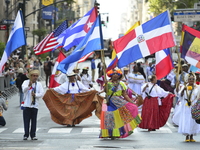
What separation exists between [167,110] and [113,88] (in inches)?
146

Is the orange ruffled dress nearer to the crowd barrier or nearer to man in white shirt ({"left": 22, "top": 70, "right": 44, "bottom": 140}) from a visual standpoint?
man in white shirt ({"left": 22, "top": 70, "right": 44, "bottom": 140})

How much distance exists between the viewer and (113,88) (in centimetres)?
1288

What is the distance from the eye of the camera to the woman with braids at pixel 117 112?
12.9 meters

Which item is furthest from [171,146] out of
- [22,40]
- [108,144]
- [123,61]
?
[22,40]

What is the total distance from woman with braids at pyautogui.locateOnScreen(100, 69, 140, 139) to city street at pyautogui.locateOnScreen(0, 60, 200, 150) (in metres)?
0.22

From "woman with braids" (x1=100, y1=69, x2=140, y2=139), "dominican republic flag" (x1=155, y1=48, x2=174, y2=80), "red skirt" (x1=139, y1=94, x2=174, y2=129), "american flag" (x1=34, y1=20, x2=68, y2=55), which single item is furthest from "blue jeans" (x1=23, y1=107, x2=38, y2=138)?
"american flag" (x1=34, y1=20, x2=68, y2=55)

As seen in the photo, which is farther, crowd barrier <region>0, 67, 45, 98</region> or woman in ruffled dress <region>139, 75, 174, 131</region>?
crowd barrier <region>0, 67, 45, 98</region>

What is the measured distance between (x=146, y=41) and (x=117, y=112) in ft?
6.65

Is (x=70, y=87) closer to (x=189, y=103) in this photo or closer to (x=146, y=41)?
(x=146, y=41)

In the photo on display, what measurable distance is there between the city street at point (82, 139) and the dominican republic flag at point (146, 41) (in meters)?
1.93

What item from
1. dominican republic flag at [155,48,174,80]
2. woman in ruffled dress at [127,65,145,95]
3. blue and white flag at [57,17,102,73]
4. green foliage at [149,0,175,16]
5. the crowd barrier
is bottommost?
the crowd barrier

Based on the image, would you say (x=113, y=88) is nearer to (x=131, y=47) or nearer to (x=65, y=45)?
(x=131, y=47)

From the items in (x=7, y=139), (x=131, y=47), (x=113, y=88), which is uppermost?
(x=131, y=47)

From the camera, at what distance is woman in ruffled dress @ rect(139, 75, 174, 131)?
619 inches
